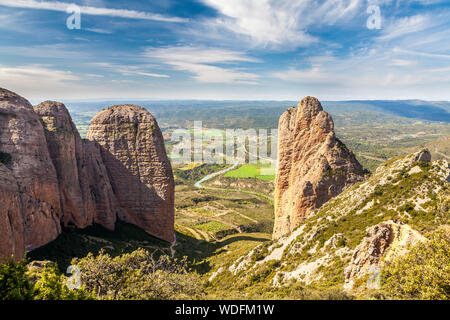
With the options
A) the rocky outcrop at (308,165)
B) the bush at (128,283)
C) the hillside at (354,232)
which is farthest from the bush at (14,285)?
the rocky outcrop at (308,165)

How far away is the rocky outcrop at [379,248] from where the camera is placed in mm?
18081

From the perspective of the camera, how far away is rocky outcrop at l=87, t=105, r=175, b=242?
60.1 metres

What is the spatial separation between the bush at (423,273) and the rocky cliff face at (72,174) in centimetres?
3960

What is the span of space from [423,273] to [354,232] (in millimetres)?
14112

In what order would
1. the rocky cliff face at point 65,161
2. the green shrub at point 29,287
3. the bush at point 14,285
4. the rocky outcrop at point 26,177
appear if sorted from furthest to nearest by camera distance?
1. the rocky cliff face at point 65,161
2. the rocky outcrop at point 26,177
3. the green shrub at point 29,287
4. the bush at point 14,285

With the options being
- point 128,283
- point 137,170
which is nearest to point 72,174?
point 137,170

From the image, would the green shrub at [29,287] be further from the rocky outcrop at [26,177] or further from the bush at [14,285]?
the rocky outcrop at [26,177]

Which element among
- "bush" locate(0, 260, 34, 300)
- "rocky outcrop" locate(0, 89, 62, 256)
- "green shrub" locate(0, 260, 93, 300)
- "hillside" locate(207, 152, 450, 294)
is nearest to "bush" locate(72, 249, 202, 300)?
"green shrub" locate(0, 260, 93, 300)

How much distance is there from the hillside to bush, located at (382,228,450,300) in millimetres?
2023

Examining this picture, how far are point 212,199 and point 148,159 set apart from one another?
83100 mm

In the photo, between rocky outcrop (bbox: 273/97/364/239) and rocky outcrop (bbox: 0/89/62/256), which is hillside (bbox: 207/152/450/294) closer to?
rocky outcrop (bbox: 273/97/364/239)

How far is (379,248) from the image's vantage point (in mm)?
18969
